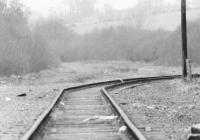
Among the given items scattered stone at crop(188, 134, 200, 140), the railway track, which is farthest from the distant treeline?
scattered stone at crop(188, 134, 200, 140)

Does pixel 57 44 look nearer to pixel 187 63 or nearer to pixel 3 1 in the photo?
pixel 3 1

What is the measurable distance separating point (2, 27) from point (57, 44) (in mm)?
55657

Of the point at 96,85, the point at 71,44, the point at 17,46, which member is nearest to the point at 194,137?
the point at 96,85

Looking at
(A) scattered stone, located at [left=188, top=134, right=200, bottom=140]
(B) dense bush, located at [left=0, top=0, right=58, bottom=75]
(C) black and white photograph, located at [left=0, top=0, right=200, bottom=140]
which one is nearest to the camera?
(A) scattered stone, located at [left=188, top=134, right=200, bottom=140]

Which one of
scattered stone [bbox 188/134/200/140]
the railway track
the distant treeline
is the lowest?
the distant treeline

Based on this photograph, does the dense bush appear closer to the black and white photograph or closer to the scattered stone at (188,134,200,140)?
the black and white photograph

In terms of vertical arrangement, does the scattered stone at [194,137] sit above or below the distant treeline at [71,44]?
above

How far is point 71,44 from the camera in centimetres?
9450

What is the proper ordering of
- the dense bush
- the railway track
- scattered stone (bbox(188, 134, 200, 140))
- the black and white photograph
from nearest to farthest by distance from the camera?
1. scattered stone (bbox(188, 134, 200, 140))
2. the railway track
3. the black and white photograph
4. the dense bush


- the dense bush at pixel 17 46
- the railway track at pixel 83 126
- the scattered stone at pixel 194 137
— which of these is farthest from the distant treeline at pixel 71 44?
the scattered stone at pixel 194 137

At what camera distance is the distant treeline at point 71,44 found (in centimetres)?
3528

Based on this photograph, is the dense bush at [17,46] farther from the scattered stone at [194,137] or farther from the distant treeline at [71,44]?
the scattered stone at [194,137]

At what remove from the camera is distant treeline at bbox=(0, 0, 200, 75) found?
35.3m

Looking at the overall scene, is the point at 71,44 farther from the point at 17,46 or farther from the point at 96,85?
the point at 96,85
